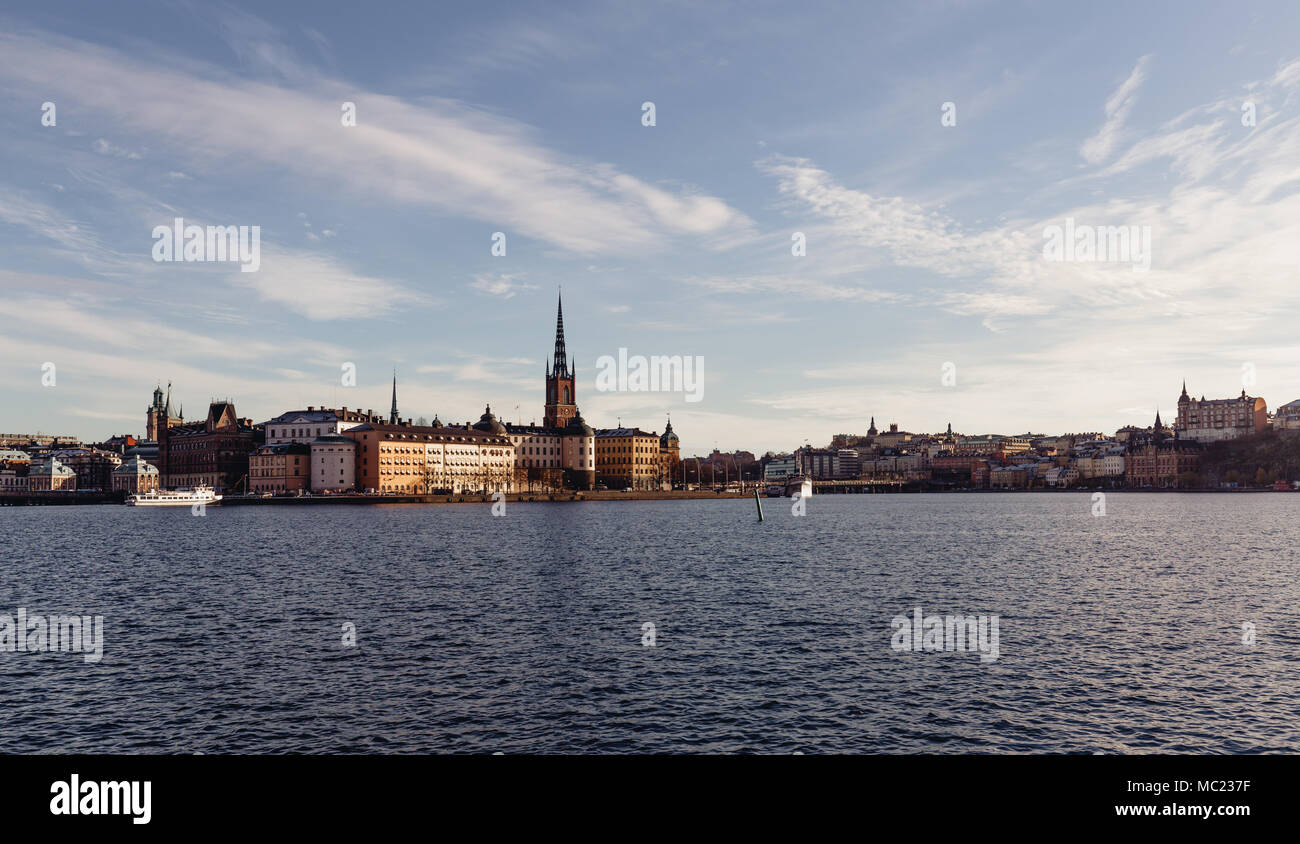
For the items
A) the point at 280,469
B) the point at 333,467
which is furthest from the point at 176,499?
the point at 333,467

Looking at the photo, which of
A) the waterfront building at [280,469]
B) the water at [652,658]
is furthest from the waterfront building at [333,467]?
the water at [652,658]

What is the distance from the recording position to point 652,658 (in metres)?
28.6

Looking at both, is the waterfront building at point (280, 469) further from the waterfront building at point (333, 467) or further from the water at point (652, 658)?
the water at point (652, 658)

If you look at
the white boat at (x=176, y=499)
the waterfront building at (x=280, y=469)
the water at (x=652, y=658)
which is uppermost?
the waterfront building at (x=280, y=469)

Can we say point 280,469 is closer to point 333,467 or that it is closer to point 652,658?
point 333,467

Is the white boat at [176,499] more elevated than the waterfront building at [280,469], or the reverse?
the waterfront building at [280,469]

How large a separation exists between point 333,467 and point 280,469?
1125 centimetres

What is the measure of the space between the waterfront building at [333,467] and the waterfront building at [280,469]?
2458 millimetres

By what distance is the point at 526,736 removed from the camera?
808 inches

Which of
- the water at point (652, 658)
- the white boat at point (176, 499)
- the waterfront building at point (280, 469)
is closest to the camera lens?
the water at point (652, 658)

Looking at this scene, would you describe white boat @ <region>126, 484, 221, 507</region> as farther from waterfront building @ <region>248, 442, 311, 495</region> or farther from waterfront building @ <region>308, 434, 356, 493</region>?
waterfront building @ <region>308, 434, 356, 493</region>

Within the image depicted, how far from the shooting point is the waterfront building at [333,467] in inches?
7347
